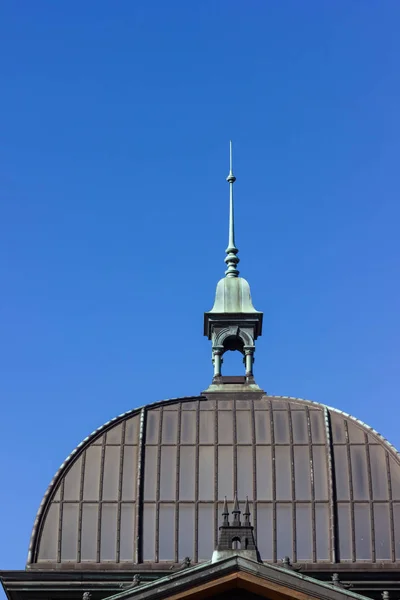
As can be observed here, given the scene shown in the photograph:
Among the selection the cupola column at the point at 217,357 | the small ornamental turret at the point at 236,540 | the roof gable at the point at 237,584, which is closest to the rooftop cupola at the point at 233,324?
the cupola column at the point at 217,357

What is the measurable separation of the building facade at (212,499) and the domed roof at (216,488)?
0.14 feet

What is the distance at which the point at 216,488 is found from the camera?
55.3m

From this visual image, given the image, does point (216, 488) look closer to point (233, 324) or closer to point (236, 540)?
point (236, 540)

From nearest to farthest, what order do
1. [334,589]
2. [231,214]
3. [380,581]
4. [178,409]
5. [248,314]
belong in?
[334,589]
[380,581]
[178,409]
[248,314]
[231,214]

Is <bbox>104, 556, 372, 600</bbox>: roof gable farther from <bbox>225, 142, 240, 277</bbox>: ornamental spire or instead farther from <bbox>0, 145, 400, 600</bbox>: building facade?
<bbox>225, 142, 240, 277</bbox>: ornamental spire

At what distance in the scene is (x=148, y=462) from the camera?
56.2 meters

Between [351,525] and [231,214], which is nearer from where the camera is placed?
[351,525]

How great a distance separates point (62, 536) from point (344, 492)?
965 cm

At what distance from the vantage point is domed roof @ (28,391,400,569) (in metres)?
54.1

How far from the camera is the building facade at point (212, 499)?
53750mm

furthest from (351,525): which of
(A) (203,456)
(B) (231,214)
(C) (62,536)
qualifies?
(B) (231,214)

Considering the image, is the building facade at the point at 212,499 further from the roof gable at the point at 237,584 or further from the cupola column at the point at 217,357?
the roof gable at the point at 237,584

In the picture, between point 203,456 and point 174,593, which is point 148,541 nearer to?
point 203,456

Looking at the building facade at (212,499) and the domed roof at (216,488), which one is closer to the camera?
the building facade at (212,499)
